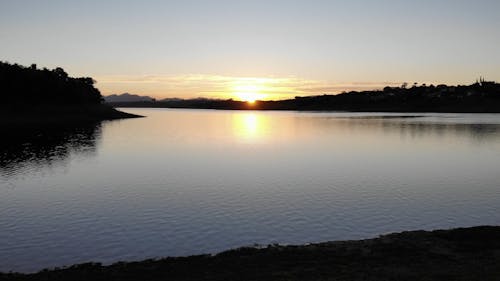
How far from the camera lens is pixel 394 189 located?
3519cm

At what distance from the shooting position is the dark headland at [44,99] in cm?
13212

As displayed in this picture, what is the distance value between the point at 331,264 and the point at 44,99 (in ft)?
503

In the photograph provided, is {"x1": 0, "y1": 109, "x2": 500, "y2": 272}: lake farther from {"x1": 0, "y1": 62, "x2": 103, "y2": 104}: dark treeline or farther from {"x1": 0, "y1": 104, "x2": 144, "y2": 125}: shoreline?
{"x1": 0, "y1": 62, "x2": 103, "y2": 104}: dark treeline

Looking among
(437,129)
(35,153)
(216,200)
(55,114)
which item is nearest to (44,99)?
(55,114)

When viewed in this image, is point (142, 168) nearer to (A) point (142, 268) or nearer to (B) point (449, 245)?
(A) point (142, 268)

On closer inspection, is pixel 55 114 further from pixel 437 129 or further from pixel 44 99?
pixel 437 129

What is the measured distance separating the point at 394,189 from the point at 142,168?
84.5 feet

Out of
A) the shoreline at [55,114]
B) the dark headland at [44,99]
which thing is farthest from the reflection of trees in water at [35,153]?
the dark headland at [44,99]

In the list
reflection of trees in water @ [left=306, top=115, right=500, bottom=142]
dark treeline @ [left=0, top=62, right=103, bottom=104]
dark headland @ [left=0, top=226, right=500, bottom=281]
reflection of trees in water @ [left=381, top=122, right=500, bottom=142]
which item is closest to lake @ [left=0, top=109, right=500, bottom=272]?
dark headland @ [left=0, top=226, right=500, bottom=281]

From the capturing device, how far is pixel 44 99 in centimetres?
15100

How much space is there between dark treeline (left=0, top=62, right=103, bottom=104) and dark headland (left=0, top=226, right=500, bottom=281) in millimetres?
132161

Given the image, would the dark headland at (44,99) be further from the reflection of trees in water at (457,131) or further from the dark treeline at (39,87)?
the reflection of trees in water at (457,131)

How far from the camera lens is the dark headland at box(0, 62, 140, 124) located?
132125 millimetres

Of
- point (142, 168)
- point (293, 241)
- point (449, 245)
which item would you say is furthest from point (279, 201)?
point (142, 168)
